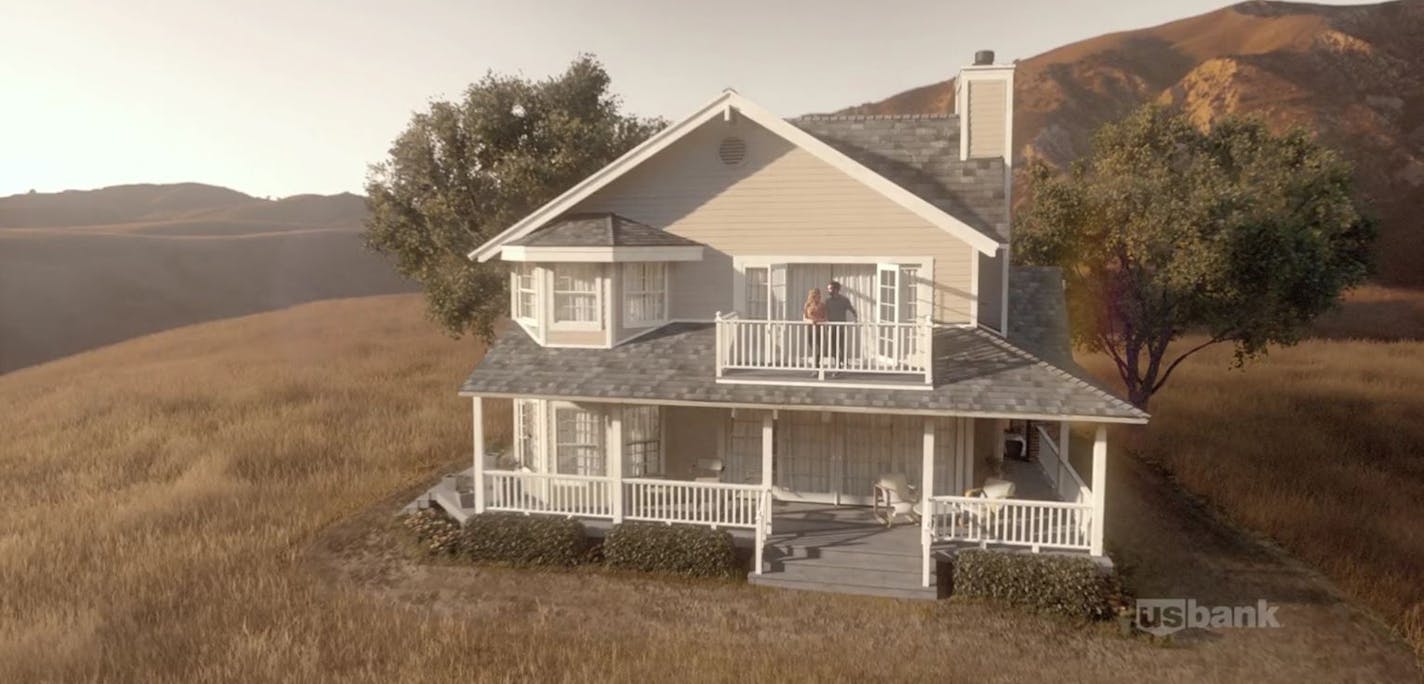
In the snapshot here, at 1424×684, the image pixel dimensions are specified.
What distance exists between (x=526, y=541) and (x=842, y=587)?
20.4 ft

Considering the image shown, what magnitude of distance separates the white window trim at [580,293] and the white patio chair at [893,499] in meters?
6.95

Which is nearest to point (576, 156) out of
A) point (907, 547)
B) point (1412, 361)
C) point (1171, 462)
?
point (907, 547)

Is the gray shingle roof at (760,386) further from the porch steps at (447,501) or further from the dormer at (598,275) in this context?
the porch steps at (447,501)

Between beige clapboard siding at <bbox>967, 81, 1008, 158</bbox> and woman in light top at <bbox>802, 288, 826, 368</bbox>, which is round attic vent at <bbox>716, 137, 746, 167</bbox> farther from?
beige clapboard siding at <bbox>967, 81, 1008, 158</bbox>

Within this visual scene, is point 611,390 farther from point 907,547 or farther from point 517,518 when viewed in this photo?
point 907,547

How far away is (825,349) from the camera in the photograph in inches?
635

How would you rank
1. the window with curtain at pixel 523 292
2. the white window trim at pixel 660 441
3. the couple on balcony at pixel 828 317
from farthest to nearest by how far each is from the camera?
the window with curtain at pixel 523 292 < the white window trim at pixel 660 441 < the couple on balcony at pixel 828 317

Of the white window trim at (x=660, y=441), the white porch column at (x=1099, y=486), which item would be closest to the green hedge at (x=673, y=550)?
the white window trim at (x=660, y=441)

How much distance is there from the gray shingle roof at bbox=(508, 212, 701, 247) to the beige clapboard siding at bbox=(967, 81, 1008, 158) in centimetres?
702

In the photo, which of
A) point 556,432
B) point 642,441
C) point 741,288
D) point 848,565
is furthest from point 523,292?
point 848,565

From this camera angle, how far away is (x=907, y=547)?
15031mm

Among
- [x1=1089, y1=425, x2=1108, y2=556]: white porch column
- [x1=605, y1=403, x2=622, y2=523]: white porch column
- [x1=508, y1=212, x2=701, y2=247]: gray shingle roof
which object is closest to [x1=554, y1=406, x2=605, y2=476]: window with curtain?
[x1=605, y1=403, x2=622, y2=523]: white porch column

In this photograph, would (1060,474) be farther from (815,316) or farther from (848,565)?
(815,316)

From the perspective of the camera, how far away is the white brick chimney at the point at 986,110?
18.0 m
